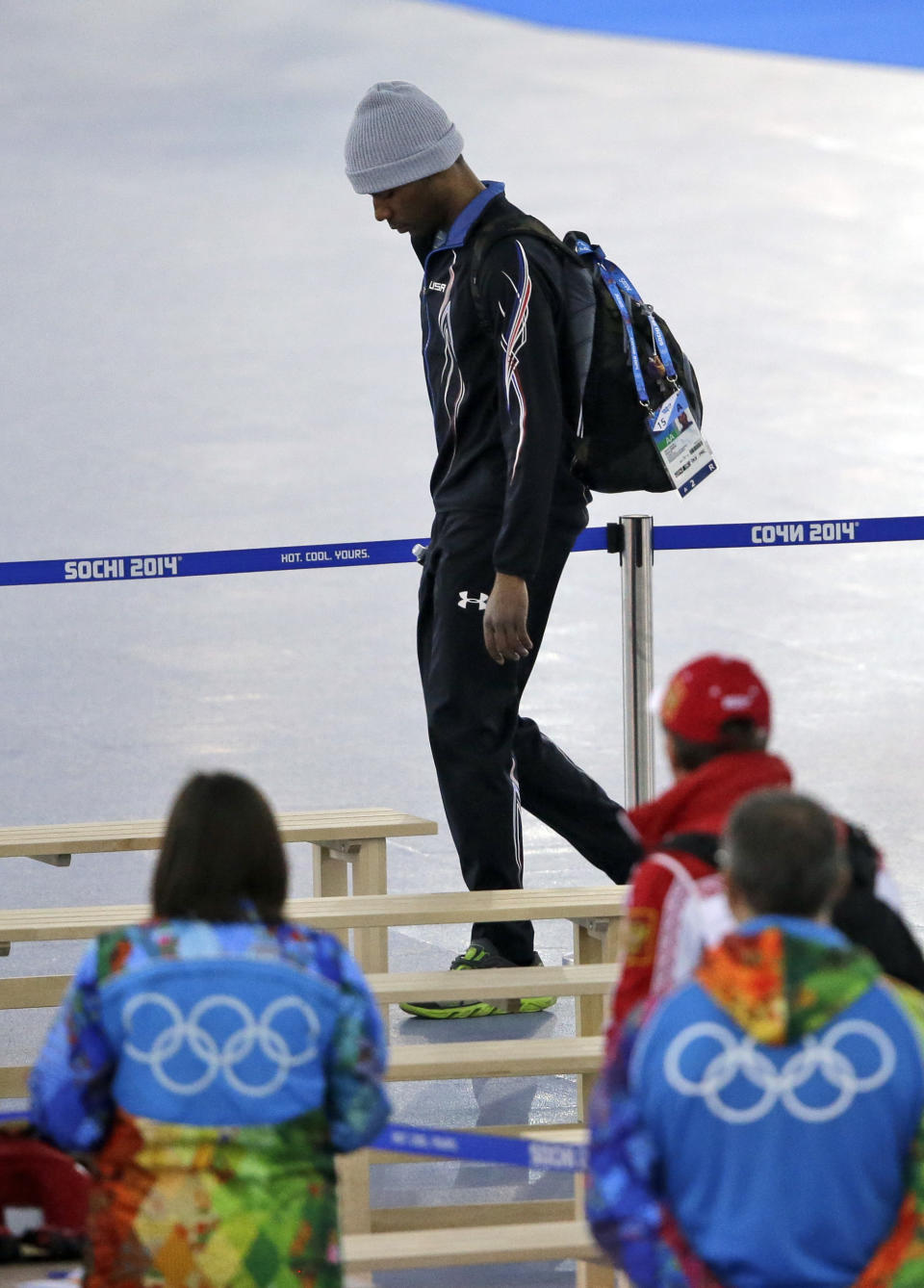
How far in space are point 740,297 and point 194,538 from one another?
19.5ft

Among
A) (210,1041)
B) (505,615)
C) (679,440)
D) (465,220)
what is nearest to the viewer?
(210,1041)

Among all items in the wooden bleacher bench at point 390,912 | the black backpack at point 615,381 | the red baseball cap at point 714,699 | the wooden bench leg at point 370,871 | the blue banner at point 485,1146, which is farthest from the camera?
the wooden bench leg at point 370,871

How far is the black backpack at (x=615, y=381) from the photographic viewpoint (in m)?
4.44

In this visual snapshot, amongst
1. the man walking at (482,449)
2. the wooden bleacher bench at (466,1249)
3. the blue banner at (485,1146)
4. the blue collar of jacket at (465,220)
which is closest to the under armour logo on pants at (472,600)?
the man walking at (482,449)

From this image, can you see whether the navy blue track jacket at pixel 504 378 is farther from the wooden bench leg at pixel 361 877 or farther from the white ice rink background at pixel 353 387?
the white ice rink background at pixel 353 387

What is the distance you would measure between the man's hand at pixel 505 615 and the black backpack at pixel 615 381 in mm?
469

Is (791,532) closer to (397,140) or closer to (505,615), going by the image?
(505,615)

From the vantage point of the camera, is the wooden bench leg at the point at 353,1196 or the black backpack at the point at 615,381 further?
the black backpack at the point at 615,381

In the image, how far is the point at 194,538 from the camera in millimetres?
9445

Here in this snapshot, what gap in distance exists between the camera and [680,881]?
7.48 ft

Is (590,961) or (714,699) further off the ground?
(714,699)

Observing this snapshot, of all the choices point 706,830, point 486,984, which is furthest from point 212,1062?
point 486,984

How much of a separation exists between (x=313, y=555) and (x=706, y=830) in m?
3.35

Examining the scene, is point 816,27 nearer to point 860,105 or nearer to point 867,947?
point 860,105
